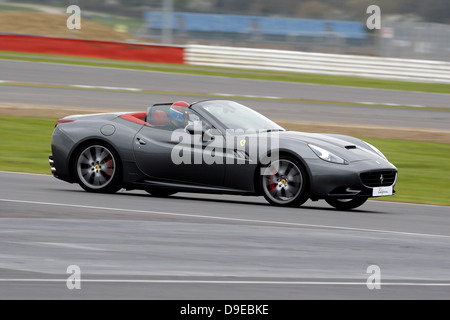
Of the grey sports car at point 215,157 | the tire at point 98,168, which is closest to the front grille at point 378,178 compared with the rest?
the grey sports car at point 215,157

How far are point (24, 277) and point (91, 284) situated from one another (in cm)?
53

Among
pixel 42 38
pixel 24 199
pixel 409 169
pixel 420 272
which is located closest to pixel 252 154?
pixel 24 199

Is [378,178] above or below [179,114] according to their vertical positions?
below

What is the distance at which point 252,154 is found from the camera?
10.3m

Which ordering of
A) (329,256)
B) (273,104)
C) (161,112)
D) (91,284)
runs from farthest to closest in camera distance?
(273,104)
(161,112)
(329,256)
(91,284)

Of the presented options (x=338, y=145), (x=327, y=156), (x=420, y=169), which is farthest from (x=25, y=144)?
(x=327, y=156)

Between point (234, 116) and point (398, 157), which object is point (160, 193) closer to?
point (234, 116)

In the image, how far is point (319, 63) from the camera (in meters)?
32.2

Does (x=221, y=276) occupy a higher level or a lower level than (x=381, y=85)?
lower

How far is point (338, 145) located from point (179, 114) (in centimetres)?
198

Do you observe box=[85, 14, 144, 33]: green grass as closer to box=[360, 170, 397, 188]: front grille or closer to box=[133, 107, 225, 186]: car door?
box=[133, 107, 225, 186]: car door

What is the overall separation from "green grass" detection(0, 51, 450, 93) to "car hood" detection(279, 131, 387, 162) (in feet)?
62.2

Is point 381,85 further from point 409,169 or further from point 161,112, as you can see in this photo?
point 161,112

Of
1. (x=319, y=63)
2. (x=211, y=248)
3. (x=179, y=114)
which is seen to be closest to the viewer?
(x=211, y=248)
